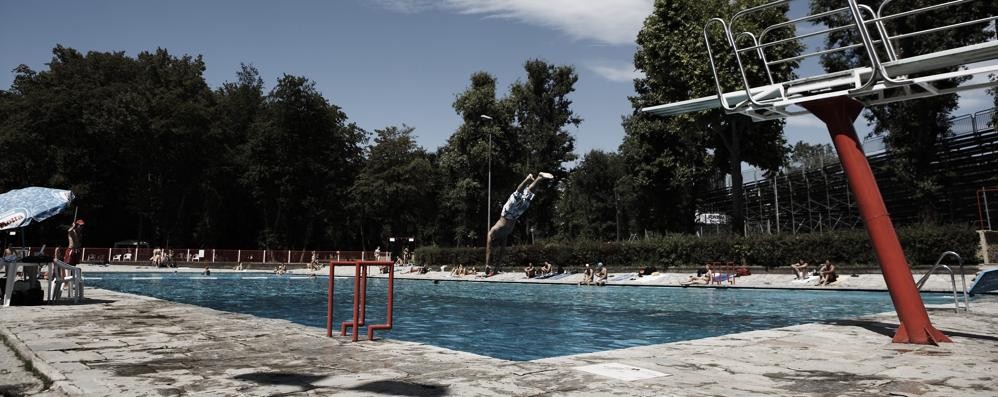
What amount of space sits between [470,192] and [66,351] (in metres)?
50.4

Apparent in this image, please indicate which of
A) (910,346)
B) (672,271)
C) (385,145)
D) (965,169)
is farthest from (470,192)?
(910,346)

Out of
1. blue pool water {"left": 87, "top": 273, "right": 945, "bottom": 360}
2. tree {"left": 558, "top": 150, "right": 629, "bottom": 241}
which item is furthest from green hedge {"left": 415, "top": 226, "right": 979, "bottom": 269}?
tree {"left": 558, "top": 150, "right": 629, "bottom": 241}

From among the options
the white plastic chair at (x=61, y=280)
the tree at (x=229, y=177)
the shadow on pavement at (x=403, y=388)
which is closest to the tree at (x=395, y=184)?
the tree at (x=229, y=177)

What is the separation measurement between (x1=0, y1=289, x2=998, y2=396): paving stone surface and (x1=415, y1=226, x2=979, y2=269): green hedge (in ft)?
60.0

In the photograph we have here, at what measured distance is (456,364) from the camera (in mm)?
5938

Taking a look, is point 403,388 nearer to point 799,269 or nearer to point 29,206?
point 29,206

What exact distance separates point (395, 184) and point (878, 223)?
57.3m

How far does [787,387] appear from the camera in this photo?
5.07 metres

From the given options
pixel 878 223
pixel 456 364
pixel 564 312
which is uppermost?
pixel 878 223

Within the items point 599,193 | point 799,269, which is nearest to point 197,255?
point 799,269

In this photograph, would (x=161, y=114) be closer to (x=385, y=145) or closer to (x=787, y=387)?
(x=385, y=145)

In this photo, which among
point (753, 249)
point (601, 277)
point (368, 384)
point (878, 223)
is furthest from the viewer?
point (753, 249)

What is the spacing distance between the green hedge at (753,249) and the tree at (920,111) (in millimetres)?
10014

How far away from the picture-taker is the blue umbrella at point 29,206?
10.8 metres
